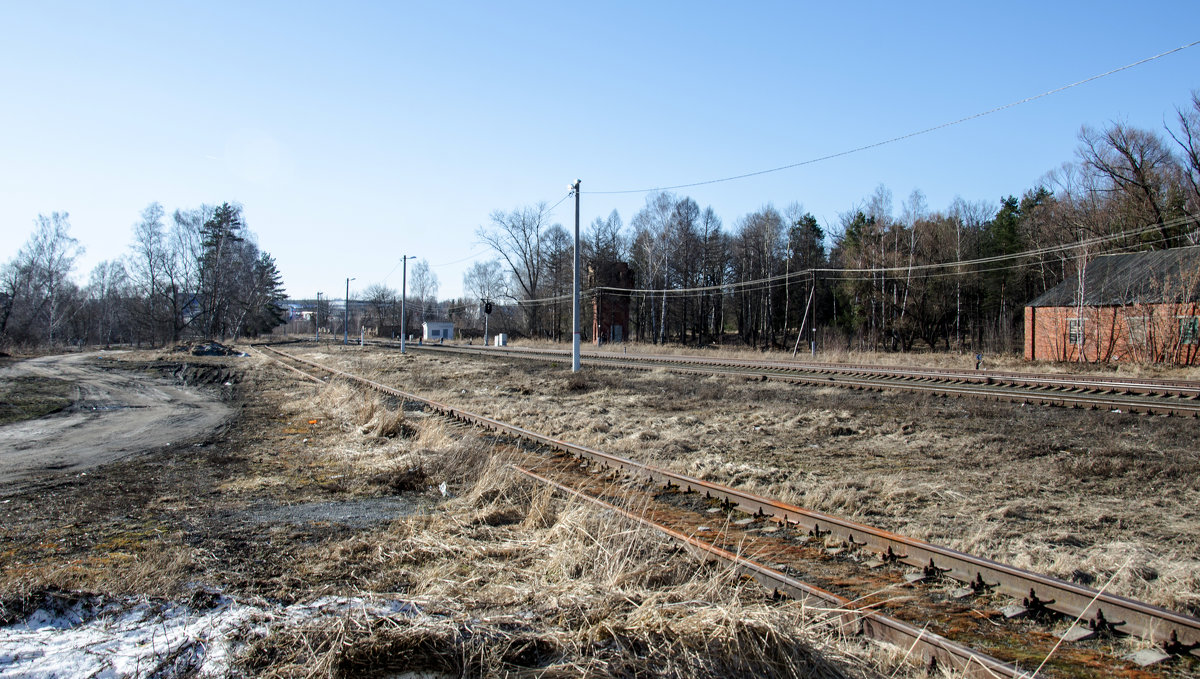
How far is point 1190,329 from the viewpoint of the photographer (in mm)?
27266

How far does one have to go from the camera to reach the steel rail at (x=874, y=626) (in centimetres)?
343

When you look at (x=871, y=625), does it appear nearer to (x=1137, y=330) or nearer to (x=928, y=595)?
(x=928, y=595)

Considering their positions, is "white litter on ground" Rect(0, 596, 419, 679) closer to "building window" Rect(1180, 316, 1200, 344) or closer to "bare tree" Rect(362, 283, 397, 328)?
"building window" Rect(1180, 316, 1200, 344)

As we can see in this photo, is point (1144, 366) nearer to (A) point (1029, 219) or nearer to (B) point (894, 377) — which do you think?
(B) point (894, 377)

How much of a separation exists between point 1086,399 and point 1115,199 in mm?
42806

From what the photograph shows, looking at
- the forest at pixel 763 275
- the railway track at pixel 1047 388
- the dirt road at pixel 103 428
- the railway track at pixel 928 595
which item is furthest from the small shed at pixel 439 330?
the railway track at pixel 928 595

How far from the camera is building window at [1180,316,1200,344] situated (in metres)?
26.4

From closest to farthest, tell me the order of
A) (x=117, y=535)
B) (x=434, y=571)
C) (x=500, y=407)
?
(x=434, y=571), (x=117, y=535), (x=500, y=407)

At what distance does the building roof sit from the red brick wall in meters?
0.45

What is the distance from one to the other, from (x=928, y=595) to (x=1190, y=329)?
3132 cm

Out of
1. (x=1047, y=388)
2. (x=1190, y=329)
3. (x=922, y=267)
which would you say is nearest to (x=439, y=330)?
(x=922, y=267)

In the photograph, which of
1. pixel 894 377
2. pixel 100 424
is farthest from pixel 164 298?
pixel 894 377

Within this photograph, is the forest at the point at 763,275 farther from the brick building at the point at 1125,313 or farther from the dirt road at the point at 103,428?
the dirt road at the point at 103,428

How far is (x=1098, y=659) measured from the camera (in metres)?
3.74
